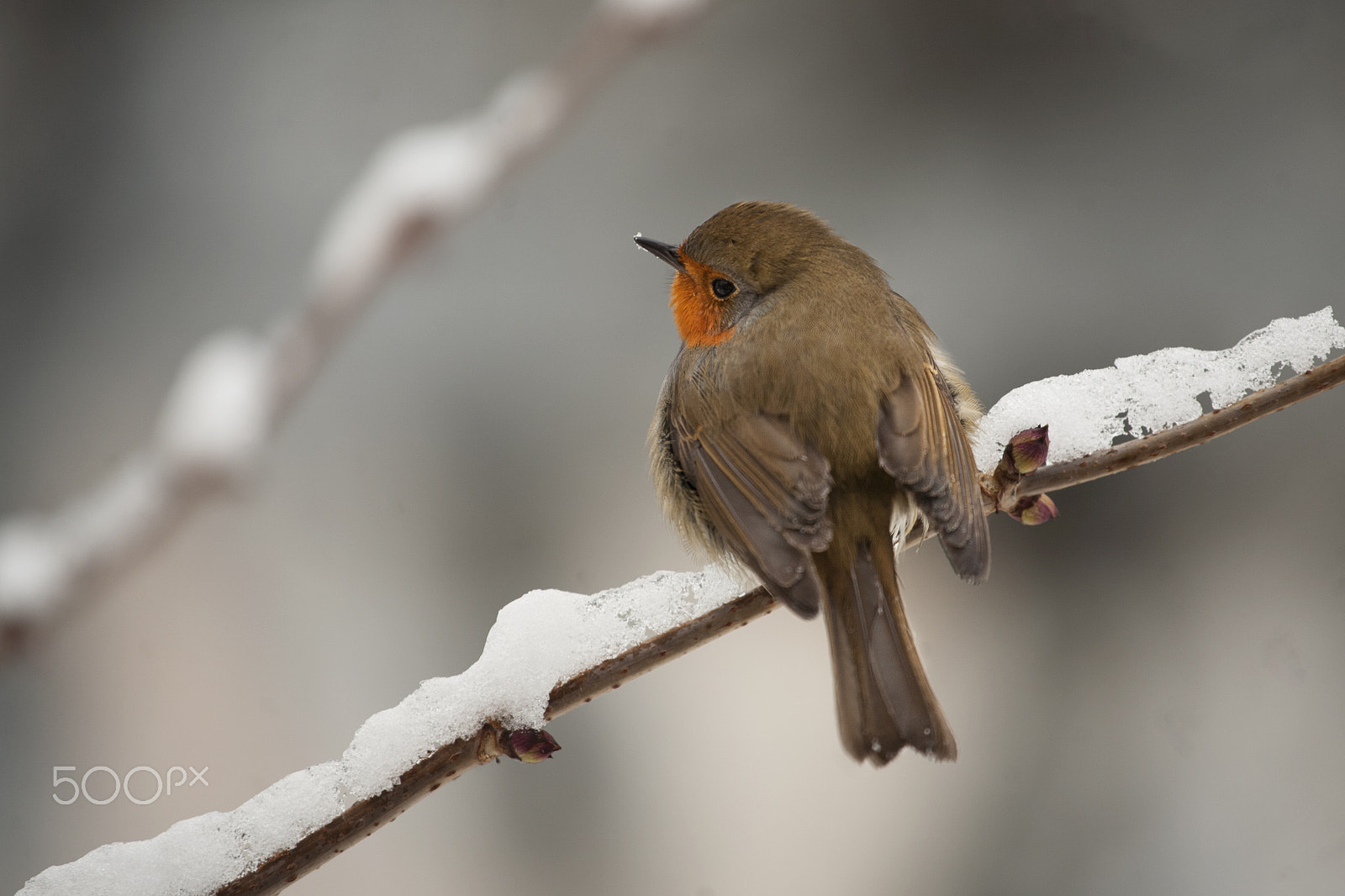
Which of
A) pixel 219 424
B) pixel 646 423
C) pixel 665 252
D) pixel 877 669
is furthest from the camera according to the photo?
pixel 646 423

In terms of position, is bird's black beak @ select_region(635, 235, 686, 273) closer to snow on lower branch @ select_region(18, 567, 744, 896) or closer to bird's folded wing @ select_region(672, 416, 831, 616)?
bird's folded wing @ select_region(672, 416, 831, 616)

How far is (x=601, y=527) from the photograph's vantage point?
3664 millimetres

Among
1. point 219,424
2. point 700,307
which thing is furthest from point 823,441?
point 219,424

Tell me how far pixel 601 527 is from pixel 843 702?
2.01 metres

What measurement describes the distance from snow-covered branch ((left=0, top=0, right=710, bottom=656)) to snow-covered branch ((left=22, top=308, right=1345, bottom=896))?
349 millimetres

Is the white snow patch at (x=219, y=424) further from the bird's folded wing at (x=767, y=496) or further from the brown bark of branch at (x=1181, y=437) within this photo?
the brown bark of branch at (x=1181, y=437)

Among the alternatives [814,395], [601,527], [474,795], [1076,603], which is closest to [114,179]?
[601,527]

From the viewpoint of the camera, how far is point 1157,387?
1864 millimetres

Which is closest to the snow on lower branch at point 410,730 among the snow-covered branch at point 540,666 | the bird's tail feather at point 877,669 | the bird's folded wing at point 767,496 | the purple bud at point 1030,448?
the snow-covered branch at point 540,666

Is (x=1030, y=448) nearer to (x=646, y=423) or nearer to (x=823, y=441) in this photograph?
(x=823, y=441)

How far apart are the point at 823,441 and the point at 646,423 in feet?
5.57

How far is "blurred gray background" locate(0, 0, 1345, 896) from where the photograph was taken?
10.8 ft

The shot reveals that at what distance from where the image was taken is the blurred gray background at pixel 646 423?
330cm

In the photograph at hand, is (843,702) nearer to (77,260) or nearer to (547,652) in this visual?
(547,652)
